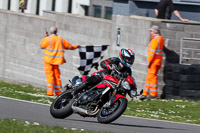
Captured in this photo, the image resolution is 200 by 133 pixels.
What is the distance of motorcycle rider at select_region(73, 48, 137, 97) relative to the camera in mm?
9617

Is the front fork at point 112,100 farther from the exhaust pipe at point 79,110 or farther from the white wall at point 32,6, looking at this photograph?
the white wall at point 32,6

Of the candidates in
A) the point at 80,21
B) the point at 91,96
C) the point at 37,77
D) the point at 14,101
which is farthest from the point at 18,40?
the point at 91,96

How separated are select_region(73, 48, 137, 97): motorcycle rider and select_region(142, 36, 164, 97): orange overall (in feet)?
14.1

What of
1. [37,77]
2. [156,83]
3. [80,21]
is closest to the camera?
[156,83]

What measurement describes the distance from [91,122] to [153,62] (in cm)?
413

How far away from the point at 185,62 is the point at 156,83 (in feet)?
3.17

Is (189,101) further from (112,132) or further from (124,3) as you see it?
(124,3)

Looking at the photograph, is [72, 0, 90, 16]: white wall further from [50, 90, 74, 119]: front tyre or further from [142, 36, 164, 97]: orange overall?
[50, 90, 74, 119]: front tyre

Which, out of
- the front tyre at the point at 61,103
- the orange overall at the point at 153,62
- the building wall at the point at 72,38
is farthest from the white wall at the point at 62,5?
the front tyre at the point at 61,103

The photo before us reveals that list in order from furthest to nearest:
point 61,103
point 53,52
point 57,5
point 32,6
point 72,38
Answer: point 32,6
point 57,5
point 72,38
point 53,52
point 61,103

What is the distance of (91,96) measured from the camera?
9.59 metres

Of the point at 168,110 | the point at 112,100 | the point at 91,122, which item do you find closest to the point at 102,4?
the point at 168,110

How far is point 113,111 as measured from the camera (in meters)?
9.26

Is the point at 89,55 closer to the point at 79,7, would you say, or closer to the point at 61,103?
the point at 61,103
